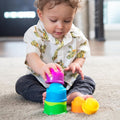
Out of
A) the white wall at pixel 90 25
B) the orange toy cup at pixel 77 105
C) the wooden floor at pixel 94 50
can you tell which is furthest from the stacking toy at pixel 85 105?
the white wall at pixel 90 25

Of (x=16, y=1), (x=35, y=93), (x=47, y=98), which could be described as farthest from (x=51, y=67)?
(x=16, y=1)

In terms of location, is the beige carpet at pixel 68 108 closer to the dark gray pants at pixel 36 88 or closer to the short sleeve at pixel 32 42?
the dark gray pants at pixel 36 88

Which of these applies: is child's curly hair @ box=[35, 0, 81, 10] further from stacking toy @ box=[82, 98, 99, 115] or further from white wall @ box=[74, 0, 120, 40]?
white wall @ box=[74, 0, 120, 40]

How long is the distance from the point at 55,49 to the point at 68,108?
0.24 metres

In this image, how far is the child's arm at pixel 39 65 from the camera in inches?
29.3

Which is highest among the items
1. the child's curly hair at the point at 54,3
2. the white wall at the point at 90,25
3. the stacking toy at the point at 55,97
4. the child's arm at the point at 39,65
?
the child's curly hair at the point at 54,3

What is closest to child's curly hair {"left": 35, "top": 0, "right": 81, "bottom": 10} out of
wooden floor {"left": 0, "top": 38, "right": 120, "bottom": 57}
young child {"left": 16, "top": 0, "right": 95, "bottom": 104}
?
young child {"left": 16, "top": 0, "right": 95, "bottom": 104}

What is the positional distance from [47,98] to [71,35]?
315 millimetres

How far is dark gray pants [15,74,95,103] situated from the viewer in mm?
882

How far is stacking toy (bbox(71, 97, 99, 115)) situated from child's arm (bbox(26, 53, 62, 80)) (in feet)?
0.36

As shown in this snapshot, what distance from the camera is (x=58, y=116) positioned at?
701mm

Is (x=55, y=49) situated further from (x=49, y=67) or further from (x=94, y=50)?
(x=94, y=50)

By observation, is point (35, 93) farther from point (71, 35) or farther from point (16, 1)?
point (16, 1)

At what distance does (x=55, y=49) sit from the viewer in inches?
36.8
